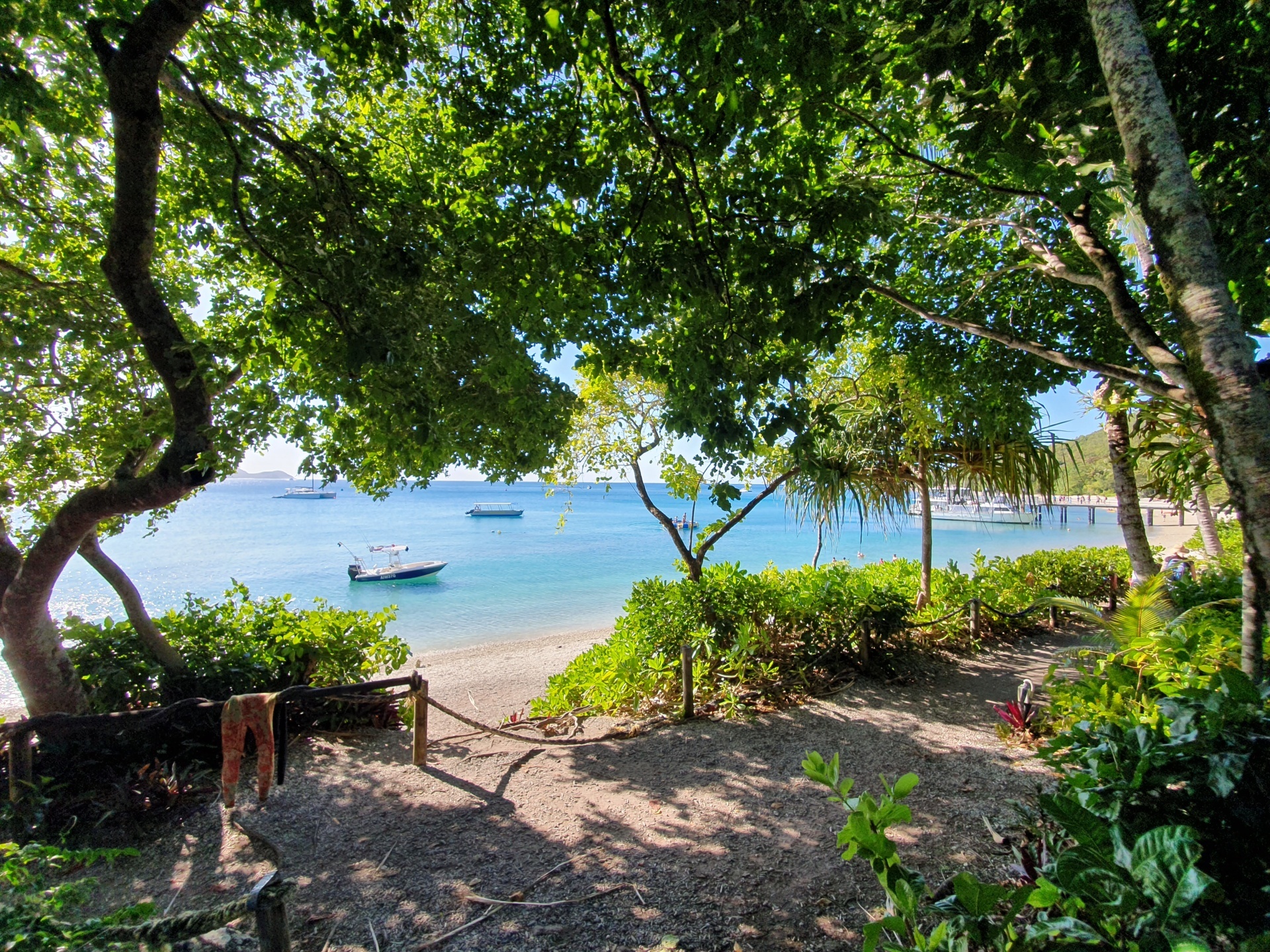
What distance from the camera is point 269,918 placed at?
185 cm

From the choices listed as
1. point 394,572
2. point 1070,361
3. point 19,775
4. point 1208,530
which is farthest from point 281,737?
point 394,572

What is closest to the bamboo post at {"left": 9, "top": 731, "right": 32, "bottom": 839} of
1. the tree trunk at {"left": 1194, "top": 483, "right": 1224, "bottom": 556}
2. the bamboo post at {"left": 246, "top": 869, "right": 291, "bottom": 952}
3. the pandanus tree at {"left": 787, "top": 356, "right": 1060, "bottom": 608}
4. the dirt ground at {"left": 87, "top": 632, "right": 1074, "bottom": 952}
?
the dirt ground at {"left": 87, "top": 632, "right": 1074, "bottom": 952}

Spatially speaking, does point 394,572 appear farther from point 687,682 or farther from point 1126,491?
point 1126,491

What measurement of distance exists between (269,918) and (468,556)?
37.3 metres

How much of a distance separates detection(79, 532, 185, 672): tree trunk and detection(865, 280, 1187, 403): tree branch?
254 inches

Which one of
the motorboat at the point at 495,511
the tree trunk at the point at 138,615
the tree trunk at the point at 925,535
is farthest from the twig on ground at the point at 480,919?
the motorboat at the point at 495,511

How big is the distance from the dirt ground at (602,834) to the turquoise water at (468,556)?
3984 mm

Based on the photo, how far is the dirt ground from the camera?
2.79 metres

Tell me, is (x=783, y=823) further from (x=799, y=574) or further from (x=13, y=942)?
(x=799, y=574)

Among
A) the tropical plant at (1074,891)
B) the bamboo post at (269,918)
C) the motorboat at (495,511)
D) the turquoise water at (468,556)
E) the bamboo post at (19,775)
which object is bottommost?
the turquoise water at (468,556)

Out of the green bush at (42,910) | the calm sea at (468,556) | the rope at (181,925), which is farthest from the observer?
the calm sea at (468,556)

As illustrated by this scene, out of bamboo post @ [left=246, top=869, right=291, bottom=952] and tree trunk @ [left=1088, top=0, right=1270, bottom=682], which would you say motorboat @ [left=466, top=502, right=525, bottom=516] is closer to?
bamboo post @ [left=246, top=869, right=291, bottom=952]

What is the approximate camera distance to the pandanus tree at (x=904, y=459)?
7.73 metres

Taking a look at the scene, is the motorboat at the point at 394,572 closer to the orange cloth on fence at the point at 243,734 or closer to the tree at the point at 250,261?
the tree at the point at 250,261
